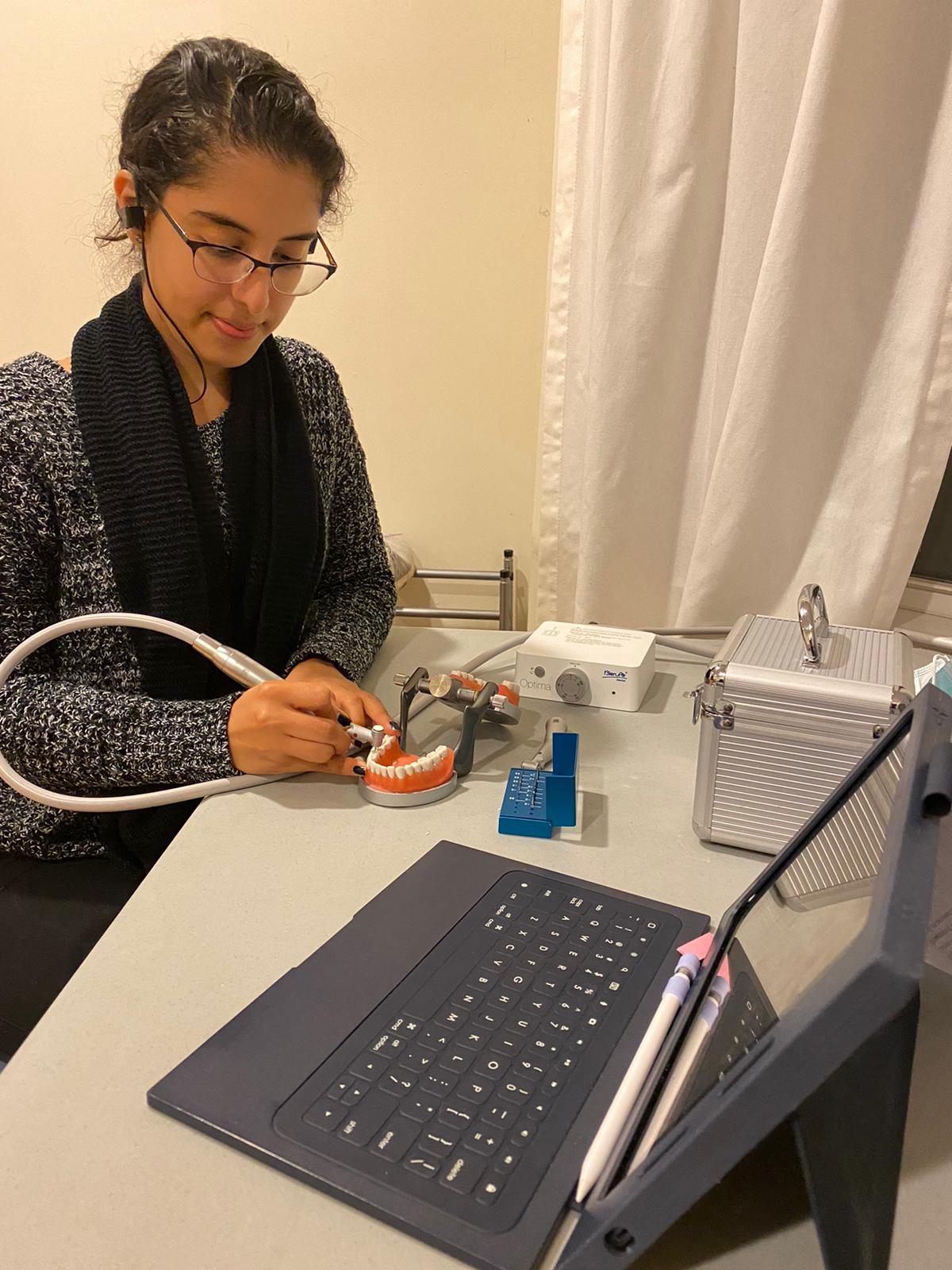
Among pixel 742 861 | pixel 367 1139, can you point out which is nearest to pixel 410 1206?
pixel 367 1139

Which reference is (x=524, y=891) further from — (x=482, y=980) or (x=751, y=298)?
(x=751, y=298)

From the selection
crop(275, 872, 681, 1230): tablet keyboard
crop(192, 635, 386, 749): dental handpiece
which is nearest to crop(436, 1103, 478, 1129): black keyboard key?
crop(275, 872, 681, 1230): tablet keyboard

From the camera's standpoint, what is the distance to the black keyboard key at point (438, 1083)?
477 mm

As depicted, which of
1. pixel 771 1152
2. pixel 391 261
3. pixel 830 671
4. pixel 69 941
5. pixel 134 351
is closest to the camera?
pixel 771 1152

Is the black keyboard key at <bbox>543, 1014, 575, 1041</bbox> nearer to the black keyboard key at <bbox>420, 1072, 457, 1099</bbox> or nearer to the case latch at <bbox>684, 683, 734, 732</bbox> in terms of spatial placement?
the black keyboard key at <bbox>420, 1072, 457, 1099</bbox>

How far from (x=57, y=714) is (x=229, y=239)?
1.64 ft

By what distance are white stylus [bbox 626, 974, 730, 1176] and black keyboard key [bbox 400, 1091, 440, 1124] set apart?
0.40 feet

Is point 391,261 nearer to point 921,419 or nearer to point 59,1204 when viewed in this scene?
point 921,419

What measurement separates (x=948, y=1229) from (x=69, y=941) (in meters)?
0.73

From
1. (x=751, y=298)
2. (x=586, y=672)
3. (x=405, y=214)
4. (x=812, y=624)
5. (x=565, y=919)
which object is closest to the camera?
(x=565, y=919)

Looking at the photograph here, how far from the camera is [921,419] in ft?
3.60

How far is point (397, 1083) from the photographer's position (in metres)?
0.48

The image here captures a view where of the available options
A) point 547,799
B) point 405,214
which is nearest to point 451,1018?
point 547,799

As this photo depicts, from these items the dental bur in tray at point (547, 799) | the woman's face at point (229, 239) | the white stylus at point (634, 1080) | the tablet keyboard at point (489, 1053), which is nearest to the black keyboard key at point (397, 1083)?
the tablet keyboard at point (489, 1053)
